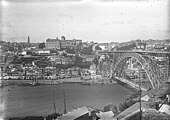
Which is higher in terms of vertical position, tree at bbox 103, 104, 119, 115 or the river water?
the river water

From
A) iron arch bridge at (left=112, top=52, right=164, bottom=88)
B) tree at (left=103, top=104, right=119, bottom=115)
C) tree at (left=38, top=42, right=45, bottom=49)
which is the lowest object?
tree at (left=103, top=104, right=119, bottom=115)

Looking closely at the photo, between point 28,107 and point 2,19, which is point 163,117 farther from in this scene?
point 2,19

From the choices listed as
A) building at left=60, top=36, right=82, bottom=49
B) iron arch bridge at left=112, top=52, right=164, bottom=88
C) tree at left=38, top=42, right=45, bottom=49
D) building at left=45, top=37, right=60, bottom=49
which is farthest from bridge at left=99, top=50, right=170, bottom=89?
tree at left=38, top=42, right=45, bottom=49

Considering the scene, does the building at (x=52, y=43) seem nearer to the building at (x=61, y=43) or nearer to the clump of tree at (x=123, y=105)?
the building at (x=61, y=43)

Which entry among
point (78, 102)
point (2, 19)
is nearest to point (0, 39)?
point (2, 19)

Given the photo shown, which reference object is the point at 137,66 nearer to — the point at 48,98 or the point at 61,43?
the point at 61,43

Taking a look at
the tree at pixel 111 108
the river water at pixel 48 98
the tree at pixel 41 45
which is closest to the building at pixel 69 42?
the tree at pixel 41 45

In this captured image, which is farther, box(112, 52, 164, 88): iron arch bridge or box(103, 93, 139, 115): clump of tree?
box(112, 52, 164, 88): iron arch bridge

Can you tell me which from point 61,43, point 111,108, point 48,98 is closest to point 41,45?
point 61,43

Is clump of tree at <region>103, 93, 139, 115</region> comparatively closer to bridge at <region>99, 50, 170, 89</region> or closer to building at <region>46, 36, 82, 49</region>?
bridge at <region>99, 50, 170, 89</region>
